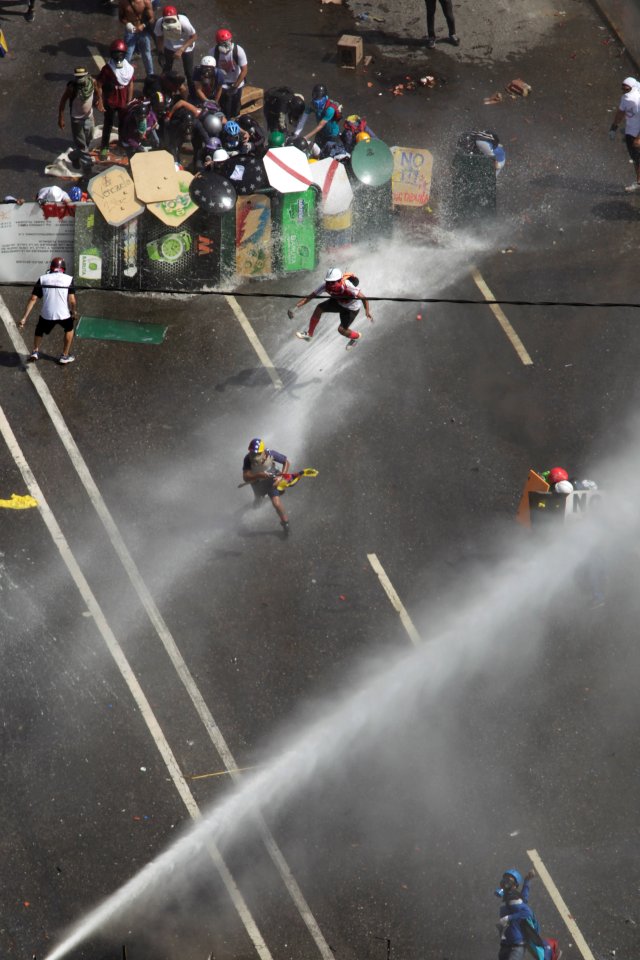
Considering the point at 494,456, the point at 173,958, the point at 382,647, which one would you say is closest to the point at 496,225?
the point at 494,456

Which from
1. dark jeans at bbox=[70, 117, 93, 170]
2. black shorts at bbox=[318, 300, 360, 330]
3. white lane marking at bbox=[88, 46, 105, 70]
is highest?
white lane marking at bbox=[88, 46, 105, 70]

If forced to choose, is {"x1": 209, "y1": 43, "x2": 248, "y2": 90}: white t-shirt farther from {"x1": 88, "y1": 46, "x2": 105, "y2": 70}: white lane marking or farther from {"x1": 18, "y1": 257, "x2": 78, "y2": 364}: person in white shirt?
{"x1": 18, "y1": 257, "x2": 78, "y2": 364}: person in white shirt

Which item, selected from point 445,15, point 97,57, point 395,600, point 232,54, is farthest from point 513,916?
point 445,15

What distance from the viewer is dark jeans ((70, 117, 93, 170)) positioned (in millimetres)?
18031

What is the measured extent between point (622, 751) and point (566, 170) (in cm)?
988

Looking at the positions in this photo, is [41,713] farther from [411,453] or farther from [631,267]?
[631,267]

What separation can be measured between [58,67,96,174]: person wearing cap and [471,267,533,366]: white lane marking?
612cm

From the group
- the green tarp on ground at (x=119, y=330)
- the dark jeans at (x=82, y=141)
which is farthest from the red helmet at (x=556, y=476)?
the dark jeans at (x=82, y=141)

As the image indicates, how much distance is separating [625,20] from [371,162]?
7.38 metres

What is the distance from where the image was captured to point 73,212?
53.9 feet

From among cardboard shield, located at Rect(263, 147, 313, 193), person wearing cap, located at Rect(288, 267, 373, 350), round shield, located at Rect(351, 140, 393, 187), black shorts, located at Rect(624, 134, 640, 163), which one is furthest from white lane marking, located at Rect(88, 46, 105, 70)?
black shorts, located at Rect(624, 134, 640, 163)

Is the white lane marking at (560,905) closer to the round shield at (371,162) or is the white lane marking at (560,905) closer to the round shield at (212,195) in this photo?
the round shield at (212,195)

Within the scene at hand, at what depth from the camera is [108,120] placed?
60.3 feet

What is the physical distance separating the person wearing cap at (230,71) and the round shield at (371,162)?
2533mm
